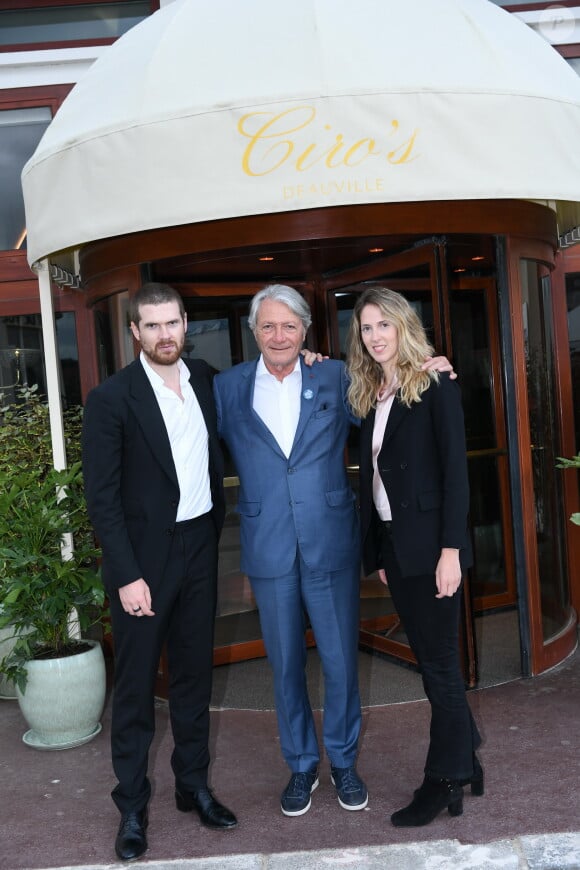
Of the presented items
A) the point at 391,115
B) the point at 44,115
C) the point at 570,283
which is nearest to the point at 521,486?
the point at 570,283

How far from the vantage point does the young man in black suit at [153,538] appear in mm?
2967

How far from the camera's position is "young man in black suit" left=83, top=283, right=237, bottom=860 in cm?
297

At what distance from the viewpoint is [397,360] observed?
3.04 m

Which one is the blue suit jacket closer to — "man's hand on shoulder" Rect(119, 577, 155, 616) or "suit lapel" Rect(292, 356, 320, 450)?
"suit lapel" Rect(292, 356, 320, 450)

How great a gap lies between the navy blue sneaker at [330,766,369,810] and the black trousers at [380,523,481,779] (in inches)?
13.3

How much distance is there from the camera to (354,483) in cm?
555

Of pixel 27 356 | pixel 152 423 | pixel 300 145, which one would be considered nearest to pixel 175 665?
pixel 152 423

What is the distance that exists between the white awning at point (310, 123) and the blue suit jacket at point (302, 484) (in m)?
0.76

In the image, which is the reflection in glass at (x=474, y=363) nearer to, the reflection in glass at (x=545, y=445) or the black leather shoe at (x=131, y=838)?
the reflection in glass at (x=545, y=445)

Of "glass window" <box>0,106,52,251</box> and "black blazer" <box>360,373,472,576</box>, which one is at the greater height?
"glass window" <box>0,106,52,251</box>

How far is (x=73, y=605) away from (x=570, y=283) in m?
3.59

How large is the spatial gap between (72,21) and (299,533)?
414 cm

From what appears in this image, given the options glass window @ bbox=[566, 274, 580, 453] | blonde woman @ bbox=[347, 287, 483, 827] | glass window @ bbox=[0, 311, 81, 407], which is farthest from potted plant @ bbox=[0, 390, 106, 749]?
glass window @ bbox=[566, 274, 580, 453]

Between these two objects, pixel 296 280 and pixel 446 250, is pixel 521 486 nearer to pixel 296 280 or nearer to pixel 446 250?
pixel 446 250
